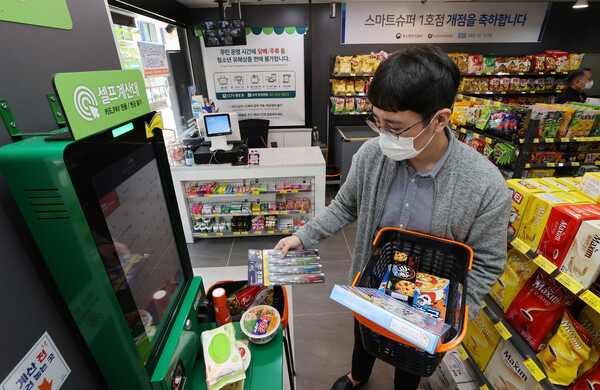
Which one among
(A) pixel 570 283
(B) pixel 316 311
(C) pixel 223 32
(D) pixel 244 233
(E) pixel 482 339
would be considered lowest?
(B) pixel 316 311

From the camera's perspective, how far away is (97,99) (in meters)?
0.71

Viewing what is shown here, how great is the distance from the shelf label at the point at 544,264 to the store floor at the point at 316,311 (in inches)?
53.4

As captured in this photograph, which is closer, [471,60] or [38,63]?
[38,63]

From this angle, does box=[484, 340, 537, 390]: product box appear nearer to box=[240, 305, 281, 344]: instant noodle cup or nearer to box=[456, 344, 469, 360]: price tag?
box=[456, 344, 469, 360]: price tag

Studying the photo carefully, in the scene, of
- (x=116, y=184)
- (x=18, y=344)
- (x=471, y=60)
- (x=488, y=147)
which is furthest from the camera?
(x=471, y=60)

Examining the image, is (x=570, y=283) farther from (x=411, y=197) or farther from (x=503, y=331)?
(x=411, y=197)

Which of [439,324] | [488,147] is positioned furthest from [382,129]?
[488,147]

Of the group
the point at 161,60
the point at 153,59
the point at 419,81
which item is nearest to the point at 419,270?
the point at 419,81

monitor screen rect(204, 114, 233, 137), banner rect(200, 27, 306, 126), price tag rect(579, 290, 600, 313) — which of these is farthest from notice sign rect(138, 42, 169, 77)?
price tag rect(579, 290, 600, 313)

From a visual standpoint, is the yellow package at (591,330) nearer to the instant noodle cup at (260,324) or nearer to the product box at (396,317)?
the product box at (396,317)

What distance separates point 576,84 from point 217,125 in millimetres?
6058

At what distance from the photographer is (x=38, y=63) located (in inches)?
33.1

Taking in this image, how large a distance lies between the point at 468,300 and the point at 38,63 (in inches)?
66.4

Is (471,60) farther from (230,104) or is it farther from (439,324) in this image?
(439,324)
